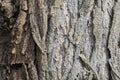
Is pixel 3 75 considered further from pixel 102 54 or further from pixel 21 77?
pixel 102 54

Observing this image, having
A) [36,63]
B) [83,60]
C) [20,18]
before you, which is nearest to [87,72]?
[83,60]

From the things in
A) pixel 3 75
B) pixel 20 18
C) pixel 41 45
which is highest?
pixel 20 18

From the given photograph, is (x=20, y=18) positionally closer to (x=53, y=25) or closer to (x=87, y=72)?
(x=53, y=25)

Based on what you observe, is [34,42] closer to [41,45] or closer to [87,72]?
[41,45]

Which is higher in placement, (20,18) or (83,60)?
(20,18)

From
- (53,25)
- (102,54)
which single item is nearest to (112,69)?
(102,54)

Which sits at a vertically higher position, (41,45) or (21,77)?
(41,45)
